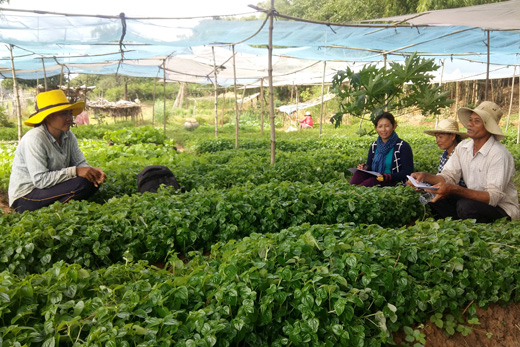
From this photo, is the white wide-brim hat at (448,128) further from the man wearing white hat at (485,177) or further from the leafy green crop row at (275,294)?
the leafy green crop row at (275,294)

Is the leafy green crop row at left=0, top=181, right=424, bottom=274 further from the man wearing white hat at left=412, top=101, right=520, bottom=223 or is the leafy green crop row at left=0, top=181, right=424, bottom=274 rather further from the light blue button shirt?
the light blue button shirt

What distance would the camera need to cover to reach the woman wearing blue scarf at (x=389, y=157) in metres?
6.09

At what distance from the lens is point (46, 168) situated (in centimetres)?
500

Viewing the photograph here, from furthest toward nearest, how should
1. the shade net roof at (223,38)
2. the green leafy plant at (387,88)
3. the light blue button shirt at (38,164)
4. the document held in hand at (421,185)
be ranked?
1. the shade net roof at (223,38)
2. the green leafy plant at (387,88)
3. the light blue button shirt at (38,164)
4. the document held in hand at (421,185)

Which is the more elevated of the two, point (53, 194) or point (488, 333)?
point (53, 194)

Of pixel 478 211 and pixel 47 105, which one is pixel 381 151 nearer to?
pixel 478 211

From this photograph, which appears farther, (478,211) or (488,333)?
(478,211)

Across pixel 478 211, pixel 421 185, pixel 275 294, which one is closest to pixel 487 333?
pixel 275 294

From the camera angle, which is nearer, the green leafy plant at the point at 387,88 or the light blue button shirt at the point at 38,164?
the light blue button shirt at the point at 38,164

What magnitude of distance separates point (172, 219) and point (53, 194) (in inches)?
76.5

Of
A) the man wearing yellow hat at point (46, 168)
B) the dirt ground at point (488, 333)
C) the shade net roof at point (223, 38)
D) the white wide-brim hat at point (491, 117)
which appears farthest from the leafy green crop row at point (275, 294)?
the shade net roof at point (223, 38)

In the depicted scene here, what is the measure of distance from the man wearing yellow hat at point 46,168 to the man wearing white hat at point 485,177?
4.44 meters

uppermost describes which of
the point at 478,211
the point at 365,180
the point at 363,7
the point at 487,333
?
the point at 363,7

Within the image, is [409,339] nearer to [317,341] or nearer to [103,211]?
[317,341]
